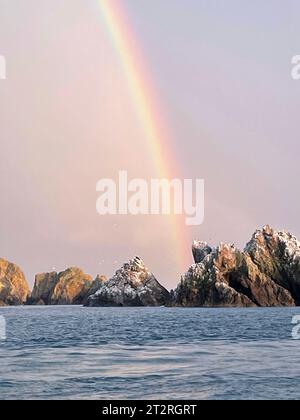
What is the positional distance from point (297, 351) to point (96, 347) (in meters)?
17.9

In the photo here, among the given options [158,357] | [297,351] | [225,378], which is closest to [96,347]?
[158,357]

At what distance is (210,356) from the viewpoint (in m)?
46.9

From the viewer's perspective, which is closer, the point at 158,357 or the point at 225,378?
the point at 225,378

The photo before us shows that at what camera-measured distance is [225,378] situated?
3559cm

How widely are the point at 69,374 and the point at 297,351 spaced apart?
68.6ft

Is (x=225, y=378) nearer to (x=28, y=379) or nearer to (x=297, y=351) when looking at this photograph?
(x=28, y=379)

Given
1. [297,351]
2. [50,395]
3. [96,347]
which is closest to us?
[50,395]
